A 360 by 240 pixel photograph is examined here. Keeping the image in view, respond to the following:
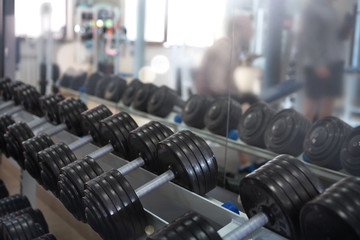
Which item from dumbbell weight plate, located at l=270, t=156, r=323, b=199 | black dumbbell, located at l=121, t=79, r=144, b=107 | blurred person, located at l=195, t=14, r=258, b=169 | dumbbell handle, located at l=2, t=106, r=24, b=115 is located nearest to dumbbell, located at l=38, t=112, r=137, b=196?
dumbbell weight plate, located at l=270, t=156, r=323, b=199

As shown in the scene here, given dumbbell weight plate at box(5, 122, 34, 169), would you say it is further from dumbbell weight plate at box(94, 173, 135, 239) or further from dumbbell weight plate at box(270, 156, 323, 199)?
dumbbell weight plate at box(270, 156, 323, 199)

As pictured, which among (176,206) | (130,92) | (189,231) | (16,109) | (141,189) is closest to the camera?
(189,231)

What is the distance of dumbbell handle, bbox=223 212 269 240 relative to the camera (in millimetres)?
1006

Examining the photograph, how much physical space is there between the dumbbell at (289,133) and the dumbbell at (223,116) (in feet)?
1.37

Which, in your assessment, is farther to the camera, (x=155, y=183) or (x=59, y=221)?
(x=59, y=221)

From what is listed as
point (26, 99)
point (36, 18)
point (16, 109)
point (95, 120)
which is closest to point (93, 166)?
point (95, 120)

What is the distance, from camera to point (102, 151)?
1678 millimetres

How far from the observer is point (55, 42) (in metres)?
5.77

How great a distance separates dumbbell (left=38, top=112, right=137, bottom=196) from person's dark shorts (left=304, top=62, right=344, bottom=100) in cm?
207

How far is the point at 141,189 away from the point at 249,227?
1.35 feet

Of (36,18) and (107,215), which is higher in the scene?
(36,18)

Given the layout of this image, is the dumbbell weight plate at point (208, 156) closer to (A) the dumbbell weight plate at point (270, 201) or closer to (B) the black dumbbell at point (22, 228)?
(A) the dumbbell weight plate at point (270, 201)

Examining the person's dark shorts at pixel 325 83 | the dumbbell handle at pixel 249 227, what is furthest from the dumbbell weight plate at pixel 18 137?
the person's dark shorts at pixel 325 83

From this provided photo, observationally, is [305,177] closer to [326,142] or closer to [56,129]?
[326,142]
